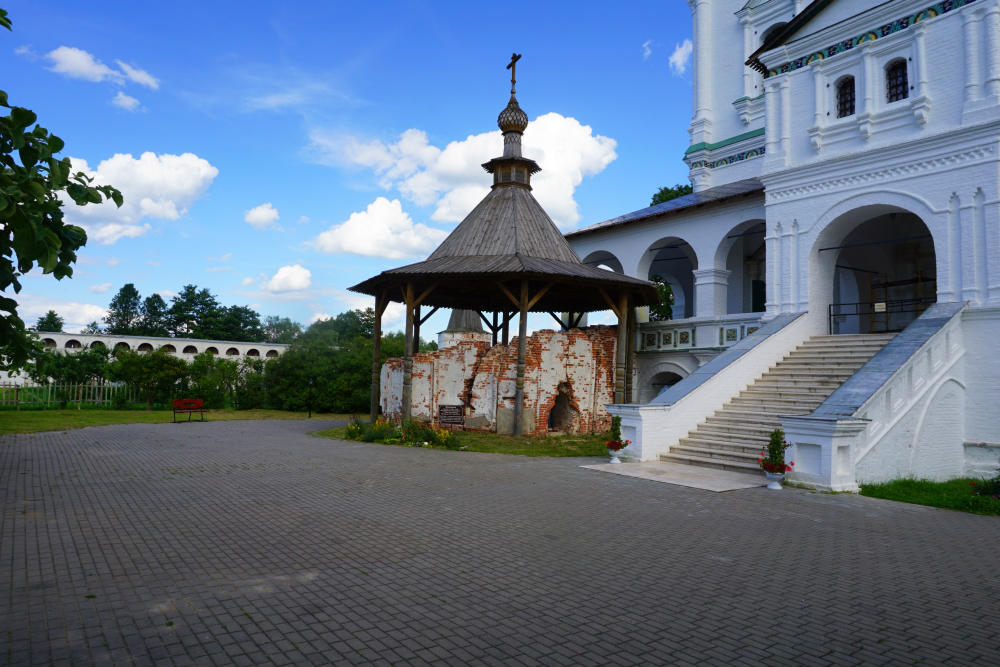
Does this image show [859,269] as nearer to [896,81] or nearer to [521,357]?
[896,81]

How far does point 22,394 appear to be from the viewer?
88.2ft

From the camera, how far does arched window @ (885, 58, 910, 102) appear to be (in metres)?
13.6

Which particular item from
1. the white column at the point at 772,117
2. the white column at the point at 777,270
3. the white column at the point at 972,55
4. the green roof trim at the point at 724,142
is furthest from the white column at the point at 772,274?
the green roof trim at the point at 724,142

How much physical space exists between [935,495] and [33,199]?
10.6 meters

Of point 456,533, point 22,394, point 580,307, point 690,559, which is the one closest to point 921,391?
point 690,559

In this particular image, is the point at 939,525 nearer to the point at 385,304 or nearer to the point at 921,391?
the point at 921,391

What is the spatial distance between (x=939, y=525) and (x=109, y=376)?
96.5 ft

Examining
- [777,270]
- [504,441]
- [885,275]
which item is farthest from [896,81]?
[504,441]

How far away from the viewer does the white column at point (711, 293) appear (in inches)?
710

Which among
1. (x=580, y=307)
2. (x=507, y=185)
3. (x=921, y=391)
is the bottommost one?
(x=921, y=391)

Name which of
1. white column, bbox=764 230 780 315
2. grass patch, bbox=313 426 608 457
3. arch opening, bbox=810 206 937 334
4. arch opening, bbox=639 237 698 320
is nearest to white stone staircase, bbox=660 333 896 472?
white column, bbox=764 230 780 315

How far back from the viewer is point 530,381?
16.4 m

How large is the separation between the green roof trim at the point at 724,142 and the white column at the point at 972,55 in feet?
35.2

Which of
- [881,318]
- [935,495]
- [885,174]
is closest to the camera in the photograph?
[935,495]
